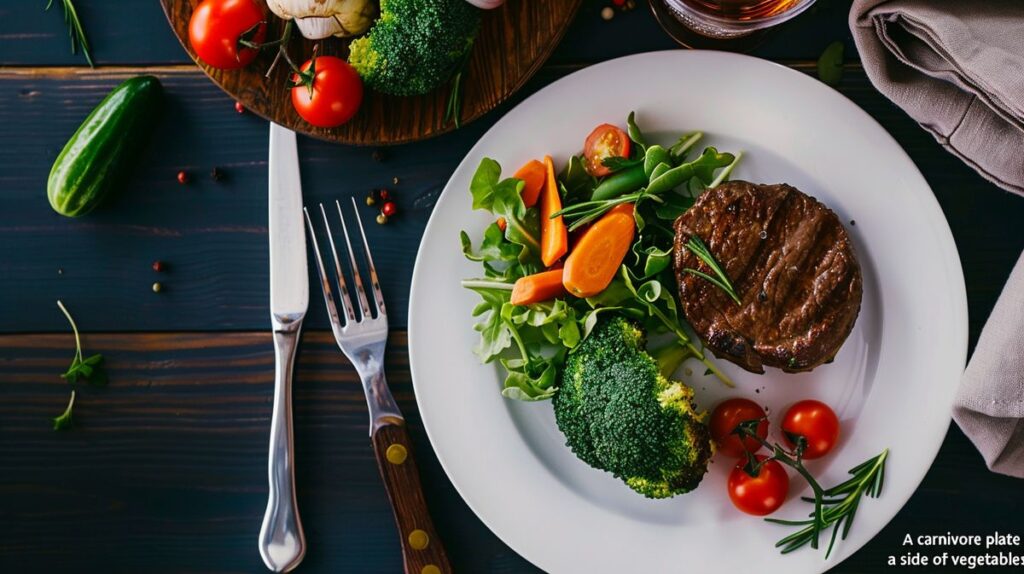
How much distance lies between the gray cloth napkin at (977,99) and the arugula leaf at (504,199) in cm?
92

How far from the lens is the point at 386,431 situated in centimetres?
219

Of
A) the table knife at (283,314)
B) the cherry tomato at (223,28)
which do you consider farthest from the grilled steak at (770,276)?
the cherry tomato at (223,28)

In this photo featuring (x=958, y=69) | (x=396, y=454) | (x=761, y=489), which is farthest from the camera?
(x=396, y=454)

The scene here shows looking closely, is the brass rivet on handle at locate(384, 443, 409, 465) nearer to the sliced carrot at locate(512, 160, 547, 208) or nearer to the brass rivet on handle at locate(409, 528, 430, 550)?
the brass rivet on handle at locate(409, 528, 430, 550)

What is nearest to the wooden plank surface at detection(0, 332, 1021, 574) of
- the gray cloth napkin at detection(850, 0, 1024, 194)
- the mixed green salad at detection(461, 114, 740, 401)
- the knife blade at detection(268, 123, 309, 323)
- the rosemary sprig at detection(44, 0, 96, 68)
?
the knife blade at detection(268, 123, 309, 323)

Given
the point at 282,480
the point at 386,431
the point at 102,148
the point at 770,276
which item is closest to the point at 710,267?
the point at 770,276

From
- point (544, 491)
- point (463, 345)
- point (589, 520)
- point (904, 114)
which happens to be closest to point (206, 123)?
point (463, 345)

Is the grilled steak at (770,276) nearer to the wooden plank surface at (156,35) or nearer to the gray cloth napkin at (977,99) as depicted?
the gray cloth napkin at (977,99)

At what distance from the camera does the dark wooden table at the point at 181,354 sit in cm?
225

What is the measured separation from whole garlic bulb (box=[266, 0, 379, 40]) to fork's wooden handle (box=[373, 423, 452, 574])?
1.05 metres

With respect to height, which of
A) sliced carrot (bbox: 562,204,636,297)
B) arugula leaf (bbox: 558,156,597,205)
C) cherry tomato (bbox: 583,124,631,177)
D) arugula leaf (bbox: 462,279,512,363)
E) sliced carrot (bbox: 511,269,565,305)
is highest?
cherry tomato (bbox: 583,124,631,177)

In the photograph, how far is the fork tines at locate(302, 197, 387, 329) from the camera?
2.21 meters

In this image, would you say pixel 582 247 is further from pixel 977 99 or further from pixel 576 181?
pixel 977 99

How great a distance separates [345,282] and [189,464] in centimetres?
71
